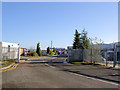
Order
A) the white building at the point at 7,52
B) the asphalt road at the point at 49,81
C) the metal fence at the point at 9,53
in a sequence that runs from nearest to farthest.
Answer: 1. the asphalt road at the point at 49,81
2. the white building at the point at 7,52
3. the metal fence at the point at 9,53

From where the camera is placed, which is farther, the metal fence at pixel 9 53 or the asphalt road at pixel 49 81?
the metal fence at pixel 9 53

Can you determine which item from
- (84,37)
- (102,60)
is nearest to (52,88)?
(102,60)

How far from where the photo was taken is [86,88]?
20.8 ft

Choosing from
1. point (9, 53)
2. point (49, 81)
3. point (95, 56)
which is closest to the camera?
point (49, 81)

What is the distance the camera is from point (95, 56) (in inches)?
711

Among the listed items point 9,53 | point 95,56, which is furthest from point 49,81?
point 9,53

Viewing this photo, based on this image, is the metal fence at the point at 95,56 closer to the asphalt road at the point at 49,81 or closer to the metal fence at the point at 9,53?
the asphalt road at the point at 49,81

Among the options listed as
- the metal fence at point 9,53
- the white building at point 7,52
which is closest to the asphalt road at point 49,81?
the white building at point 7,52

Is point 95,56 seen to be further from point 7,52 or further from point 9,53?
point 9,53

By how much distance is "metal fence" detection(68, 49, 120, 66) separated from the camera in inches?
640

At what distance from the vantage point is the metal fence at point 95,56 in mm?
16266

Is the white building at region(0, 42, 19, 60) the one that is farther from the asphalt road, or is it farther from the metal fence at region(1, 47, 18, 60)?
the asphalt road

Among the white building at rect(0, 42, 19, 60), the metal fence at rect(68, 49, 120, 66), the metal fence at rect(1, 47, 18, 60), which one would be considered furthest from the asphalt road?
the metal fence at rect(1, 47, 18, 60)

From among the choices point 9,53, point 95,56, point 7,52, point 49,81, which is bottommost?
point 49,81
